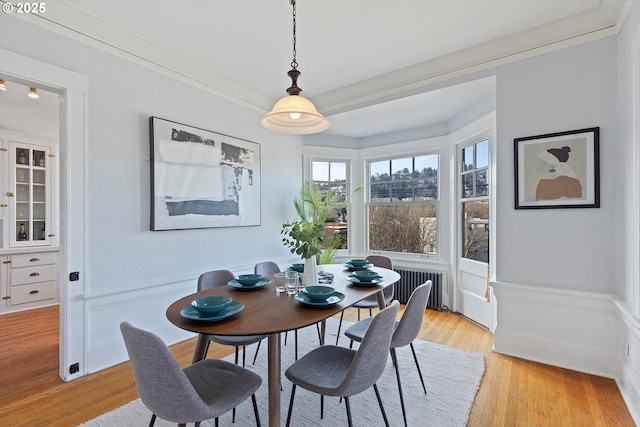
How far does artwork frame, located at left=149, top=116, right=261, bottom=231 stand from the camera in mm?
2859

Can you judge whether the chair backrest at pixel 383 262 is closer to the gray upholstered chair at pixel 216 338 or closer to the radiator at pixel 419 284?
the radiator at pixel 419 284

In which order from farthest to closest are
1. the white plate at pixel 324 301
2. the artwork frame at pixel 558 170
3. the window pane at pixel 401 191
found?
the window pane at pixel 401 191
the artwork frame at pixel 558 170
the white plate at pixel 324 301

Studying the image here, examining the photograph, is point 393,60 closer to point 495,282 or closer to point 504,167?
point 504,167

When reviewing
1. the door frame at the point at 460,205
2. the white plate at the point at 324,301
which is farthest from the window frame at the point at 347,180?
the white plate at the point at 324,301

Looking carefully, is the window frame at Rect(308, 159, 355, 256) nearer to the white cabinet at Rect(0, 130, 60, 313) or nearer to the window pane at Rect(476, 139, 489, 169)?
the window pane at Rect(476, 139, 489, 169)

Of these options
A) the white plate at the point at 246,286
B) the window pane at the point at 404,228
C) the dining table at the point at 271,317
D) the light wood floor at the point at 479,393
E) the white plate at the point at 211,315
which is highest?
the window pane at the point at 404,228

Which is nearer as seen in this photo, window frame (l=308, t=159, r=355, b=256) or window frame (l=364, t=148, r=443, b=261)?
window frame (l=364, t=148, r=443, b=261)

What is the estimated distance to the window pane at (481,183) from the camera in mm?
3546

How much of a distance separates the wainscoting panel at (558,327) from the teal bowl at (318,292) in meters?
1.87

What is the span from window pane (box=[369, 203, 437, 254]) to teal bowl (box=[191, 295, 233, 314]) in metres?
3.47

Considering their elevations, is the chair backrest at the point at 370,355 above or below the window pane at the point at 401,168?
below

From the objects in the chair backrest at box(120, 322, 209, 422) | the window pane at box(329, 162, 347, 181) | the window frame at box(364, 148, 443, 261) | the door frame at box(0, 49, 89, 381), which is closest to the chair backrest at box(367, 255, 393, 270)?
the window frame at box(364, 148, 443, 261)

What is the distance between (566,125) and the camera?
2533 mm

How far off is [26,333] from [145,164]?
96.2 inches
